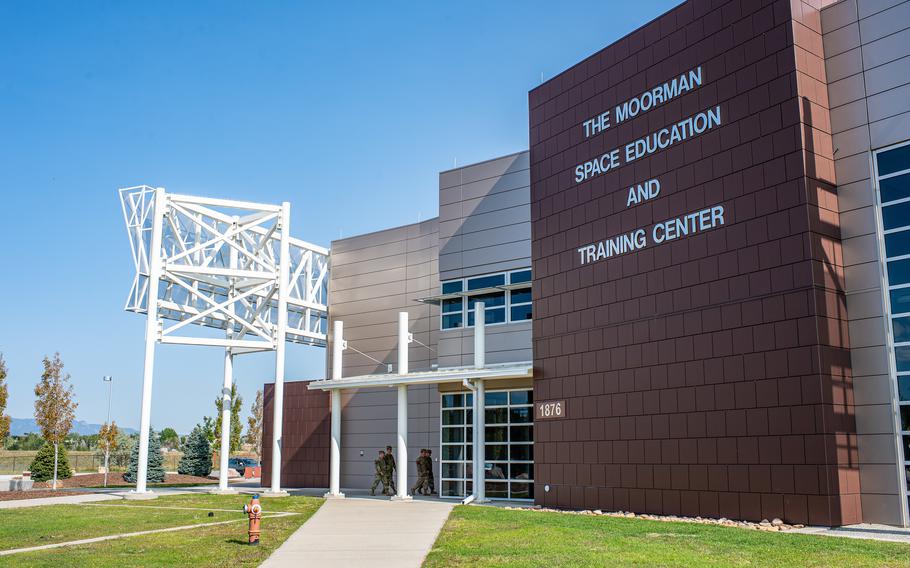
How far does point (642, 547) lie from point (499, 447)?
14862 mm

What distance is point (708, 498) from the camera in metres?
17.8

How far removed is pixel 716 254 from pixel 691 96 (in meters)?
4.05

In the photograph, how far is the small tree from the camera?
1486 inches

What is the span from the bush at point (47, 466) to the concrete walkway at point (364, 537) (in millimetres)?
21197

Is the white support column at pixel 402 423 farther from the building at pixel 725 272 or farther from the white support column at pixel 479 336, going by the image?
the white support column at pixel 479 336

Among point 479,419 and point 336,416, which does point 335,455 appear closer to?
point 336,416

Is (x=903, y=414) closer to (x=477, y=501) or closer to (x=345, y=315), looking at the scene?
(x=477, y=501)

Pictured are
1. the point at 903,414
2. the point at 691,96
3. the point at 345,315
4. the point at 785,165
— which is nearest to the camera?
the point at 903,414

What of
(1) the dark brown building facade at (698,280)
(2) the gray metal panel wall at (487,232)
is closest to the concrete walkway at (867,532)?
(1) the dark brown building facade at (698,280)

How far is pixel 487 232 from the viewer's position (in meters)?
29.7

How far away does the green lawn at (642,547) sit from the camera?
11.4 m

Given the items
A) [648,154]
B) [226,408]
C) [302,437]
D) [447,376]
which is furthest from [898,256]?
[302,437]

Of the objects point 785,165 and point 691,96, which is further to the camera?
point 691,96

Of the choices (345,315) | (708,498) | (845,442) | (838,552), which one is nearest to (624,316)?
(708,498)
